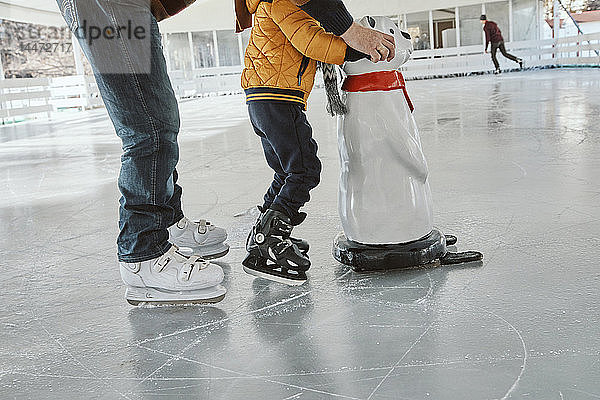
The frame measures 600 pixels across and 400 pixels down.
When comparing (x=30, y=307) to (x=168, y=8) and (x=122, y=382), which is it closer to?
(x=122, y=382)

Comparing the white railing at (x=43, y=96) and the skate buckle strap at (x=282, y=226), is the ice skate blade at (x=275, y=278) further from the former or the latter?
the white railing at (x=43, y=96)

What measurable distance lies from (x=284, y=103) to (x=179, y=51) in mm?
19006

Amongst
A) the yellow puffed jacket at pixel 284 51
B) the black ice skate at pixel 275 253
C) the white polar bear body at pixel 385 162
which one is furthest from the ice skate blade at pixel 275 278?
the yellow puffed jacket at pixel 284 51

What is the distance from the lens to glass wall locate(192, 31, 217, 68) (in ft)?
65.0

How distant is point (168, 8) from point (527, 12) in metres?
18.7

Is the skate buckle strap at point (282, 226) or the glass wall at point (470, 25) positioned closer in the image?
the skate buckle strap at point (282, 226)

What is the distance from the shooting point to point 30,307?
1.71 meters

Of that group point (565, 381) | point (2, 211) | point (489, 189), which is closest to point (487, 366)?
point (565, 381)

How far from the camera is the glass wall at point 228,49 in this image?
1989cm

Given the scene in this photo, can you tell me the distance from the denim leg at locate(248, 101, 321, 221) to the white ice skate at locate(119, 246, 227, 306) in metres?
0.33

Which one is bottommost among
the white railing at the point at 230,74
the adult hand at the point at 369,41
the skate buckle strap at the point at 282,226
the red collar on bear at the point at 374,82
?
the skate buckle strap at the point at 282,226

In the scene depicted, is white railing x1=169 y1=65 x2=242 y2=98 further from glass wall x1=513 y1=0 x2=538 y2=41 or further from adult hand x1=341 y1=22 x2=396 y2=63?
adult hand x1=341 y1=22 x2=396 y2=63

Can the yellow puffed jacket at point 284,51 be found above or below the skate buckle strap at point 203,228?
above

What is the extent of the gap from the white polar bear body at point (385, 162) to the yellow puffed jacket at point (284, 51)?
0.13 metres
